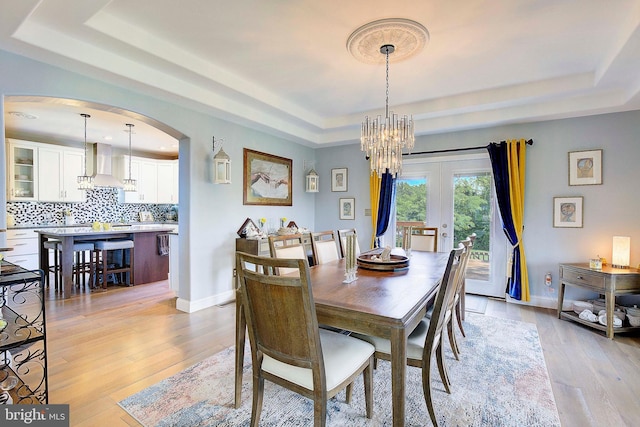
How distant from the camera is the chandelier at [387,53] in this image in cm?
238

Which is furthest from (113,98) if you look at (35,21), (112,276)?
(112,276)

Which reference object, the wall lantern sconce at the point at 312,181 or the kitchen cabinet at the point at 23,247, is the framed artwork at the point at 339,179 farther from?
the kitchen cabinet at the point at 23,247

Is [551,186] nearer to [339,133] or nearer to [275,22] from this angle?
[339,133]

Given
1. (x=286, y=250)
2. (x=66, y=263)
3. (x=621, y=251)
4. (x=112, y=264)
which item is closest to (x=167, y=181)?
(x=112, y=264)

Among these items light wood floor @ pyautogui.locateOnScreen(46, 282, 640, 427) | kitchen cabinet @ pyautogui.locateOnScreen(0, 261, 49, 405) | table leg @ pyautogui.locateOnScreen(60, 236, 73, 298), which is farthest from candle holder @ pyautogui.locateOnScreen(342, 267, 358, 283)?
table leg @ pyautogui.locateOnScreen(60, 236, 73, 298)

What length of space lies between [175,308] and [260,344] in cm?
272

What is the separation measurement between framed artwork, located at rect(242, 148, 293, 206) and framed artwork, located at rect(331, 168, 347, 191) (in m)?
0.82

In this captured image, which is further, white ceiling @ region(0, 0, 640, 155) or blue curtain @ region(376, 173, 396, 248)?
blue curtain @ region(376, 173, 396, 248)

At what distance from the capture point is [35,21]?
216 cm

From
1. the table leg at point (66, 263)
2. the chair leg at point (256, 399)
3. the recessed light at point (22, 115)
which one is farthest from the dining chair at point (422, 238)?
the recessed light at point (22, 115)

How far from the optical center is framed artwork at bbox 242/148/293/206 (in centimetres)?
441

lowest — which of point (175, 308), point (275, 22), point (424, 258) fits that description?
point (175, 308)

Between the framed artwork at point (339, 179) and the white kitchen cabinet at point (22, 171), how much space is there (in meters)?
5.45

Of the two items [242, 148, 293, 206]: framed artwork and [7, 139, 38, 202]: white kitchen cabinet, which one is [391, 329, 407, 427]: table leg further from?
[7, 139, 38, 202]: white kitchen cabinet
